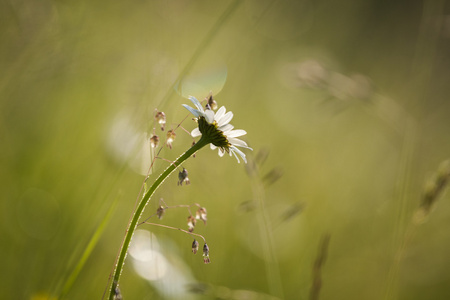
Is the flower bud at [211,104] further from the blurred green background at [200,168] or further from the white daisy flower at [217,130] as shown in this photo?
the blurred green background at [200,168]

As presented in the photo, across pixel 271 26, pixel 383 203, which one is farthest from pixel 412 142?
pixel 271 26

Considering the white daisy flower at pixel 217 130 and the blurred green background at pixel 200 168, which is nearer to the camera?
the white daisy flower at pixel 217 130

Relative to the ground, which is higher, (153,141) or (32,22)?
(32,22)

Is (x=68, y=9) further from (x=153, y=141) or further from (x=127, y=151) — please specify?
(x=153, y=141)

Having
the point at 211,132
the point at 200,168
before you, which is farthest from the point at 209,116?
Result: the point at 200,168

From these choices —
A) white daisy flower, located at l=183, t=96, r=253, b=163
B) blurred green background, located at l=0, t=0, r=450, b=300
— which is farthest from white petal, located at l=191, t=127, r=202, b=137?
blurred green background, located at l=0, t=0, r=450, b=300

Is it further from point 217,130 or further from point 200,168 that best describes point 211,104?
point 200,168

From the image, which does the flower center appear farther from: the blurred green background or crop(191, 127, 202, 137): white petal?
the blurred green background

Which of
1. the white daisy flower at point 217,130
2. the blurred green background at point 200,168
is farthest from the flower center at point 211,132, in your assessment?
the blurred green background at point 200,168
